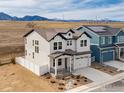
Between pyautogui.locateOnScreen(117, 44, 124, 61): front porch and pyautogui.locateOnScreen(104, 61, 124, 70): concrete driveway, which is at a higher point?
pyautogui.locateOnScreen(117, 44, 124, 61): front porch

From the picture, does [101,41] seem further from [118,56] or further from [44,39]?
[44,39]

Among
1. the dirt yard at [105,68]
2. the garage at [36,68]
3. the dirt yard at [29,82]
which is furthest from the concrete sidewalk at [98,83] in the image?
the garage at [36,68]

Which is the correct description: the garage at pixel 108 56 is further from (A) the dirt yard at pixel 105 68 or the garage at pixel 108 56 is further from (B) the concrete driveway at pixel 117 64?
(A) the dirt yard at pixel 105 68

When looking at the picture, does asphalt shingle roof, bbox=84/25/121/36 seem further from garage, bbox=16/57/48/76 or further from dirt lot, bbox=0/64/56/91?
dirt lot, bbox=0/64/56/91

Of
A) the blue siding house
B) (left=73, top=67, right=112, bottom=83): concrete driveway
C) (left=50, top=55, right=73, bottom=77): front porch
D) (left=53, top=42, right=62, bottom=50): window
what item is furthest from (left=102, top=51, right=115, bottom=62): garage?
(left=53, top=42, right=62, bottom=50): window

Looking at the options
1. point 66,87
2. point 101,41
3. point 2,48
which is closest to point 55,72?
point 66,87

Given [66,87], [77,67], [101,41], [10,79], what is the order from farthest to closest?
1. [101,41]
2. [77,67]
3. [10,79]
4. [66,87]
